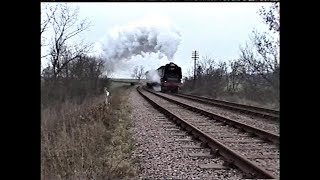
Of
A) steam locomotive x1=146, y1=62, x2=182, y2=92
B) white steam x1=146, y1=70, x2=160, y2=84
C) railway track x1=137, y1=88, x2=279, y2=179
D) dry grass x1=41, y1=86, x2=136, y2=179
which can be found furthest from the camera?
white steam x1=146, y1=70, x2=160, y2=84

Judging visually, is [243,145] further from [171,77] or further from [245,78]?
[171,77]

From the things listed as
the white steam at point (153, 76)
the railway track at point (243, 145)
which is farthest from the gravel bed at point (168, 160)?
the white steam at point (153, 76)

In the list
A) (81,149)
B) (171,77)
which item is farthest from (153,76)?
(81,149)

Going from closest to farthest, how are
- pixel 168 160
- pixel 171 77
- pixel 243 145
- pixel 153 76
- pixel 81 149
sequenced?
pixel 168 160 → pixel 81 149 → pixel 243 145 → pixel 171 77 → pixel 153 76

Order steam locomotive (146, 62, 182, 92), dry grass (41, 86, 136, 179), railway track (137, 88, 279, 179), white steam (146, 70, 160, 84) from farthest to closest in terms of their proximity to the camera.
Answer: white steam (146, 70, 160, 84)
steam locomotive (146, 62, 182, 92)
railway track (137, 88, 279, 179)
dry grass (41, 86, 136, 179)

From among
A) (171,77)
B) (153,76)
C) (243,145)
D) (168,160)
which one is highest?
(153,76)

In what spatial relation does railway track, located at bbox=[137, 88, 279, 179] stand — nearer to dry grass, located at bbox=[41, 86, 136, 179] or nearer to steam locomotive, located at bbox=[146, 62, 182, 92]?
dry grass, located at bbox=[41, 86, 136, 179]

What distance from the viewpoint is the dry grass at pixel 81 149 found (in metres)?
6.28

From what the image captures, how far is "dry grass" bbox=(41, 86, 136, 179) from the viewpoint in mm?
6277

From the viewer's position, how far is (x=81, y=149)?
810 cm

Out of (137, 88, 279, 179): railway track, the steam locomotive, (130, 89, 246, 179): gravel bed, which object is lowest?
(130, 89, 246, 179): gravel bed

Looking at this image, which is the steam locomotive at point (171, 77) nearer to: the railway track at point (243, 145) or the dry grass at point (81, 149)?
the railway track at point (243, 145)

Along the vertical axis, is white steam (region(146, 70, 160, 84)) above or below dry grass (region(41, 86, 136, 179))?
above

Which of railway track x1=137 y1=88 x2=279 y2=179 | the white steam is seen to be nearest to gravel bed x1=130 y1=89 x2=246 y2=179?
railway track x1=137 y1=88 x2=279 y2=179
